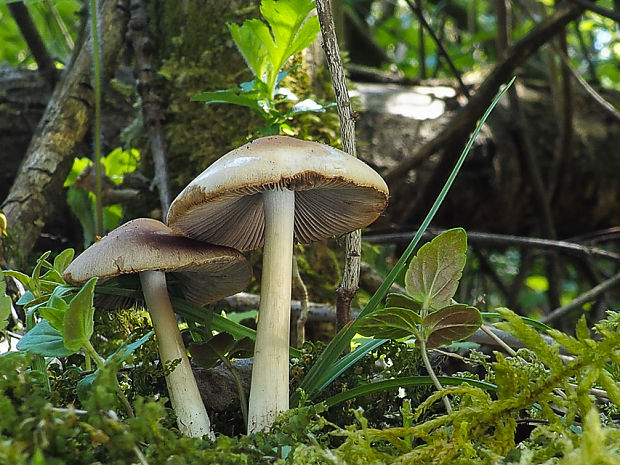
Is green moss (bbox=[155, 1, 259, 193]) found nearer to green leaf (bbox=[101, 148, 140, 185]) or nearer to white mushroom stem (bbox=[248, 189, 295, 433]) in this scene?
green leaf (bbox=[101, 148, 140, 185])

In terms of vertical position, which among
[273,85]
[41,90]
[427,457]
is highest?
[41,90]

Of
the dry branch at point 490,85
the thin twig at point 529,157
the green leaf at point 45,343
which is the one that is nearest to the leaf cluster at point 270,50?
the green leaf at point 45,343

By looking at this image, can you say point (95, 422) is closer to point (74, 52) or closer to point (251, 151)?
point (251, 151)

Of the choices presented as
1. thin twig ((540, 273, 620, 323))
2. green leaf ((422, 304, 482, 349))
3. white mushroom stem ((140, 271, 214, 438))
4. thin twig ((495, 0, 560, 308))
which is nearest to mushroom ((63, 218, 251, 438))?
white mushroom stem ((140, 271, 214, 438))

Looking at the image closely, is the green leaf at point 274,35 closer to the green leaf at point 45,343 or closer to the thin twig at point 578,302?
the green leaf at point 45,343

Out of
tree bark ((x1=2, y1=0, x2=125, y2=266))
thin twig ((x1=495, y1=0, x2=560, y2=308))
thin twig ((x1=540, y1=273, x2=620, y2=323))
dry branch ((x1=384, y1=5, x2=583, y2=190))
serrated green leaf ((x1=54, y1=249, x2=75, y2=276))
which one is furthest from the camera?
thin twig ((x1=495, y1=0, x2=560, y2=308))

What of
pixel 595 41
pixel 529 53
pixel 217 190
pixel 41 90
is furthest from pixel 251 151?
pixel 595 41
